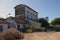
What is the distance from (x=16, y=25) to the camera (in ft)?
119

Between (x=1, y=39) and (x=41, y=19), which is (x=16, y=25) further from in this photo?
(x=1, y=39)

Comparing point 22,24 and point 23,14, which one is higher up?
point 23,14

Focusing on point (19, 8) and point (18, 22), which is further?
point (19, 8)

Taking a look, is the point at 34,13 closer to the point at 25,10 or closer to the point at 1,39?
the point at 25,10

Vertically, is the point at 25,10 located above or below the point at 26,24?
above

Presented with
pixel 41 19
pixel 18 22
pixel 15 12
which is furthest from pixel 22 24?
pixel 41 19

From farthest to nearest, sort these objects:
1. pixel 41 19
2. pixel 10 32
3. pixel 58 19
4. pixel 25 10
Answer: pixel 58 19 → pixel 41 19 → pixel 25 10 → pixel 10 32

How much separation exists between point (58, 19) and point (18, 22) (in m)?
24.7

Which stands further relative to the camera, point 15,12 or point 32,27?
point 15,12

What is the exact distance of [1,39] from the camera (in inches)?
682

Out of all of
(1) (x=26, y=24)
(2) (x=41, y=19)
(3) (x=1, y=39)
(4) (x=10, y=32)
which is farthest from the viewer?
(2) (x=41, y=19)

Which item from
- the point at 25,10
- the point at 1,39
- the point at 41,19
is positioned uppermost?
the point at 25,10

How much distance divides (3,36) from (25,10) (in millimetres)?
26960

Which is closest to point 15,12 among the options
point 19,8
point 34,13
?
point 19,8
